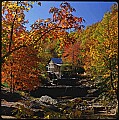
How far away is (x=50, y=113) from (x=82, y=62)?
93.6 inches

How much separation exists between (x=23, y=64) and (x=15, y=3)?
0.91m

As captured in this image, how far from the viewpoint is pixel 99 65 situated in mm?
2844

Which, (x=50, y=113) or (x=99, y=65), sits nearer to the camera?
(x=50, y=113)

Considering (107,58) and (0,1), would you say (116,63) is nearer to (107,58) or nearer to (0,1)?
(107,58)

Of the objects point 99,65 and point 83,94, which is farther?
point 83,94

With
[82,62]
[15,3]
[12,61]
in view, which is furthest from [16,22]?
[82,62]

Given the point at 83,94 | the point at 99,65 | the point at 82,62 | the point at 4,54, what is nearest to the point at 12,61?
the point at 4,54

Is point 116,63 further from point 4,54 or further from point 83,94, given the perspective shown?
point 83,94

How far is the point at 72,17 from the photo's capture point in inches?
104

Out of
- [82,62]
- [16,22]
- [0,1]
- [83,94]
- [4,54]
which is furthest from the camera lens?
[83,94]

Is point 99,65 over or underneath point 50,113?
over

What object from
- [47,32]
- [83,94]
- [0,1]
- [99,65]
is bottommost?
[83,94]

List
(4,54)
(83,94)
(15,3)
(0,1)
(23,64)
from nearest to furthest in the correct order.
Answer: (0,1) < (4,54) < (15,3) < (23,64) < (83,94)

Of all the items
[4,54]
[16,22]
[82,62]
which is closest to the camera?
[4,54]
